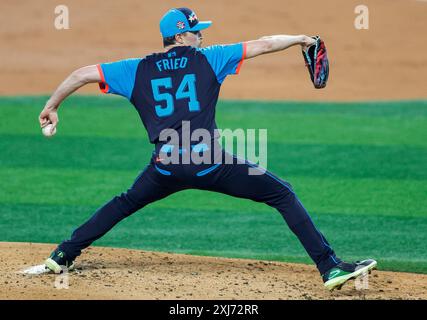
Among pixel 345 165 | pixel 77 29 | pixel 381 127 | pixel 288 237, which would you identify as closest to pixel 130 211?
pixel 288 237

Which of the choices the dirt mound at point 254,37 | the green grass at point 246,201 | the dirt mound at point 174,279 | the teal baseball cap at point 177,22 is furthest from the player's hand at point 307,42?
the dirt mound at point 254,37

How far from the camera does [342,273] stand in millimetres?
5703

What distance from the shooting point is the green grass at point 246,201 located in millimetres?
7672

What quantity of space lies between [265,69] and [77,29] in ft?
11.7

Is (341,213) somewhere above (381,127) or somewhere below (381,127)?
below

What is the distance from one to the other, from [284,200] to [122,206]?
107 cm

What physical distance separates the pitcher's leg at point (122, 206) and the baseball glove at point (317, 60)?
3.78ft

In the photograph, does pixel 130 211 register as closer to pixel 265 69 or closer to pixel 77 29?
pixel 265 69

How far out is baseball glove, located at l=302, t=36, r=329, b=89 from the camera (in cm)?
582

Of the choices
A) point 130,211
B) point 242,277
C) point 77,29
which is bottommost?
point 242,277

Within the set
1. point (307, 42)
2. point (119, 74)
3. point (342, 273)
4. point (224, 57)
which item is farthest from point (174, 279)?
point (307, 42)

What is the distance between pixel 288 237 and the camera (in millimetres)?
7863

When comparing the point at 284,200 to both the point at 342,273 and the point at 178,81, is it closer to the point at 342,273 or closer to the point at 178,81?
the point at 342,273

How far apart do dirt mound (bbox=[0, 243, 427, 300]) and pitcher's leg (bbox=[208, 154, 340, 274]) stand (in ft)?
0.93
